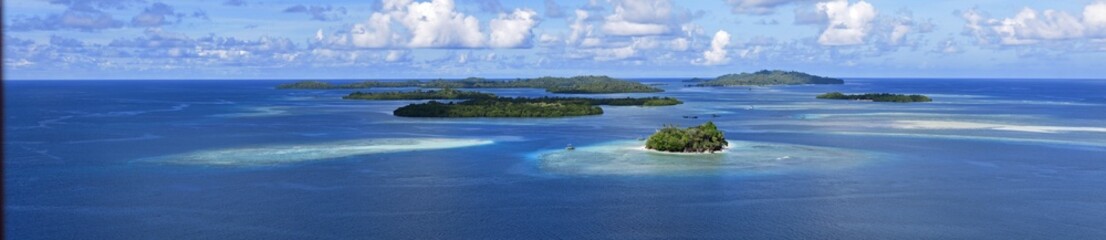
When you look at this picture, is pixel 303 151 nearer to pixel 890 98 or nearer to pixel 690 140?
pixel 690 140

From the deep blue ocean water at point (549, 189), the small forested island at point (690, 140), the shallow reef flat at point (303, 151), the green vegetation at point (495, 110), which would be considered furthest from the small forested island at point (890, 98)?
the shallow reef flat at point (303, 151)

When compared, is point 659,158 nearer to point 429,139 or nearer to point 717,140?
point 717,140

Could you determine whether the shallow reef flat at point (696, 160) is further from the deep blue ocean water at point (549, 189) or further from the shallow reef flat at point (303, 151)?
Answer: the shallow reef flat at point (303, 151)

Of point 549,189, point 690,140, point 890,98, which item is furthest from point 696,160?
point 890,98

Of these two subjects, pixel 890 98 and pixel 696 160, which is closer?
pixel 696 160

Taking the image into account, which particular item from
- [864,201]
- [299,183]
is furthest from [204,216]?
[864,201]

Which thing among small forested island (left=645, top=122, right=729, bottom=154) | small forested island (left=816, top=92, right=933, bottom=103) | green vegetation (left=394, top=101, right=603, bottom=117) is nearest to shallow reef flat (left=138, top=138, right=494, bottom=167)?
small forested island (left=645, top=122, right=729, bottom=154)
